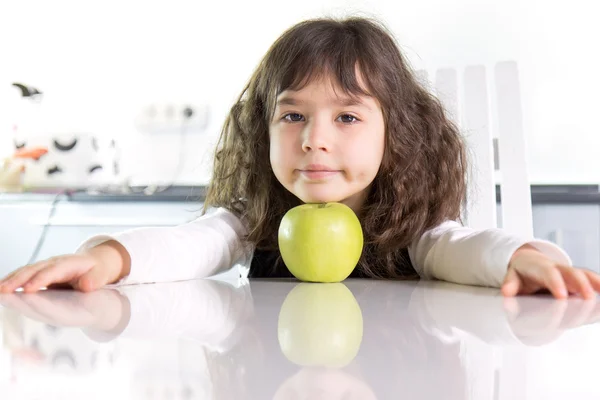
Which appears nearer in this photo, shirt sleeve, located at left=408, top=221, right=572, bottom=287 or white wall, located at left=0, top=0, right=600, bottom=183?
shirt sleeve, located at left=408, top=221, right=572, bottom=287

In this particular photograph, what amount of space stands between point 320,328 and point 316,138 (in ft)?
2.02

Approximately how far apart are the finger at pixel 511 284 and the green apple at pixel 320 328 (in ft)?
0.59

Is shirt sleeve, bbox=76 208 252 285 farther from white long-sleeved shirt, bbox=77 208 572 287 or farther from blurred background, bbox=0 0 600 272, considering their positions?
blurred background, bbox=0 0 600 272

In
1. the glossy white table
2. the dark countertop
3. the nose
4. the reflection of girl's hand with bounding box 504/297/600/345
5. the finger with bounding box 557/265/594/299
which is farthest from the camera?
the dark countertop

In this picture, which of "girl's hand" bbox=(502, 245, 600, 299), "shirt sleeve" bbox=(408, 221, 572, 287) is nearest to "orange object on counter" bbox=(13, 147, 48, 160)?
"shirt sleeve" bbox=(408, 221, 572, 287)

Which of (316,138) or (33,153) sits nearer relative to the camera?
(316,138)

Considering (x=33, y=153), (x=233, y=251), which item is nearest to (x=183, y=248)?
(x=233, y=251)

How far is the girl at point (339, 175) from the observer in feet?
3.26

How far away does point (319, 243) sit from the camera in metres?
1.00

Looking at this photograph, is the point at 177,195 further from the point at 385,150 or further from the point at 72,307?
the point at 72,307

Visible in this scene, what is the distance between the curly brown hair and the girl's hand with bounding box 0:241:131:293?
390mm

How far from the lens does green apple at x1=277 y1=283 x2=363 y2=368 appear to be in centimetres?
42

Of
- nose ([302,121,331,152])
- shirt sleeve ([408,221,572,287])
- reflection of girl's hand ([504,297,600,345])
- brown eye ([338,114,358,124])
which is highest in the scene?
brown eye ([338,114,358,124])

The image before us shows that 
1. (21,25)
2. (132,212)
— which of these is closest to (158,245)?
(132,212)
